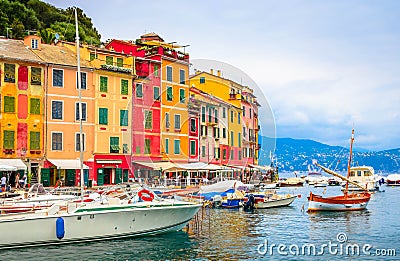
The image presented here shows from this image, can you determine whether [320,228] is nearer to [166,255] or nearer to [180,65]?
[166,255]

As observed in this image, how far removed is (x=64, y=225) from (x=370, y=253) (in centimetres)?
1362

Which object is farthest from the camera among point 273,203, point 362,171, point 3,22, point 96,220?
point 362,171

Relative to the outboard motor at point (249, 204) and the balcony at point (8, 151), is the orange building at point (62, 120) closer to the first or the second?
the balcony at point (8, 151)

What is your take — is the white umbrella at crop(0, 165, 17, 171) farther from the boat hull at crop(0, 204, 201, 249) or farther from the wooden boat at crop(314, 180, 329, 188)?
the wooden boat at crop(314, 180, 329, 188)

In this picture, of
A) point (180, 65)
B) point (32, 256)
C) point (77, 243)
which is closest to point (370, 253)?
point (77, 243)

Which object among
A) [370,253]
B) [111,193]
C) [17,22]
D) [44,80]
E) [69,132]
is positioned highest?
[17,22]

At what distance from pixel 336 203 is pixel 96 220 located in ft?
78.1

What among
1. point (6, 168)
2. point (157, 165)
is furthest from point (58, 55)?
point (157, 165)

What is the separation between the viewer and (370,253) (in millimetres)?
24047

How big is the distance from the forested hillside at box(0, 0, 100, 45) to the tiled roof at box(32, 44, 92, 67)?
2.46 metres

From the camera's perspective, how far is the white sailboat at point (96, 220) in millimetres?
22812

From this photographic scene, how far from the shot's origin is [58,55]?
1848 inches

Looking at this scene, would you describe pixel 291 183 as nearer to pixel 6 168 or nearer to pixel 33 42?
pixel 33 42

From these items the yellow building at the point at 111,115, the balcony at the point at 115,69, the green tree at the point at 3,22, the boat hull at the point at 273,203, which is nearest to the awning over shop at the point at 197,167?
the yellow building at the point at 111,115
